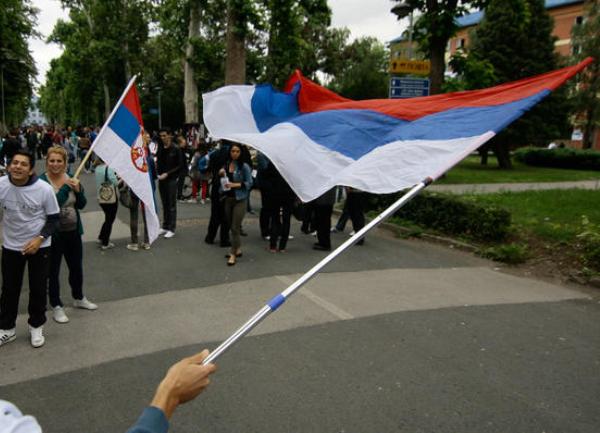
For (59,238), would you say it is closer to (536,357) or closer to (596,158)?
(536,357)

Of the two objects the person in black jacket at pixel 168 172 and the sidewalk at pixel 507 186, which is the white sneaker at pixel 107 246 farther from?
the sidewalk at pixel 507 186

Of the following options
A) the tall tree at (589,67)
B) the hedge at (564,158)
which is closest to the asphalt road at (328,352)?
the hedge at (564,158)

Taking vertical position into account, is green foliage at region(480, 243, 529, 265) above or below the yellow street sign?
below

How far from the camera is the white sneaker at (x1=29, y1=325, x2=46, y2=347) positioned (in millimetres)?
4723

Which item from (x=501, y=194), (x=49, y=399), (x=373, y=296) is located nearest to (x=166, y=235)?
(x=373, y=296)

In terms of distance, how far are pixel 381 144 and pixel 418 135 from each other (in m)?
0.24

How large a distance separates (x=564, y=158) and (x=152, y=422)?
2928 centimetres

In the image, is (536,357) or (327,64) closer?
(536,357)

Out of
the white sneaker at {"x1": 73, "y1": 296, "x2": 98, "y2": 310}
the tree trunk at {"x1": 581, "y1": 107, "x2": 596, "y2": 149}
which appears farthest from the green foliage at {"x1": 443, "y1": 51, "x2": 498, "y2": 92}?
the tree trunk at {"x1": 581, "y1": 107, "x2": 596, "y2": 149}

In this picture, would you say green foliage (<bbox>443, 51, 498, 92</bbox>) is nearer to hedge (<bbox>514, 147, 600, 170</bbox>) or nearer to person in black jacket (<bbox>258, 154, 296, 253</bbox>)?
person in black jacket (<bbox>258, 154, 296, 253</bbox>)

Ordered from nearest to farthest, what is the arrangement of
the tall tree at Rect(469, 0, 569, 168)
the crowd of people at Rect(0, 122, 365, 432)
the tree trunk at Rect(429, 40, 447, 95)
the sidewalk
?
the crowd of people at Rect(0, 122, 365, 432) < the tree trunk at Rect(429, 40, 447, 95) < the sidewalk < the tall tree at Rect(469, 0, 569, 168)

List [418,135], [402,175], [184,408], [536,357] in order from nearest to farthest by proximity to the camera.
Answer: [402,175]
[418,135]
[184,408]
[536,357]

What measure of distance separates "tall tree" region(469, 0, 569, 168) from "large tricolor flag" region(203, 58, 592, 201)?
23.1m

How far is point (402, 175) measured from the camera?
114 inches
